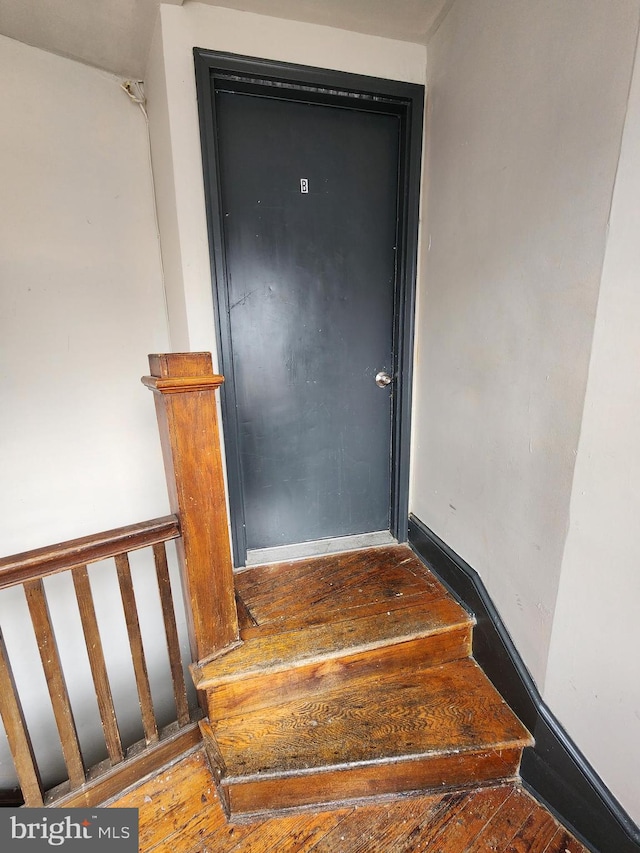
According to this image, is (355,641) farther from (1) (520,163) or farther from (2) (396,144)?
(2) (396,144)

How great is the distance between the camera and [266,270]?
1705 millimetres

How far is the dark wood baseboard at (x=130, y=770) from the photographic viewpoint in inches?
47.8

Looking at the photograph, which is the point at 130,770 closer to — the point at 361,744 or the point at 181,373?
the point at 361,744

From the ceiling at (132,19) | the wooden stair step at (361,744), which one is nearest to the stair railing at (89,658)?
the wooden stair step at (361,744)

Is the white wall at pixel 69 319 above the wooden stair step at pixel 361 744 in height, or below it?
above

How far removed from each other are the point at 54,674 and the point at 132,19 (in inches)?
86.3

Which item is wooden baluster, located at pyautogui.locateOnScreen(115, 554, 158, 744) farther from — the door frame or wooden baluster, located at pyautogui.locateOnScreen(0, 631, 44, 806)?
the door frame

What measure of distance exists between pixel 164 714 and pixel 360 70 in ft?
11.3

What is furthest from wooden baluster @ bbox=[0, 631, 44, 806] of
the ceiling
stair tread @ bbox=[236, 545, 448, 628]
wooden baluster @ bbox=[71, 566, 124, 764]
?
the ceiling

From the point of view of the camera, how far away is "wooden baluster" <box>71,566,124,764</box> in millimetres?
1163

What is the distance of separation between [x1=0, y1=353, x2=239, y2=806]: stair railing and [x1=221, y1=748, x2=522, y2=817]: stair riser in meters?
0.34

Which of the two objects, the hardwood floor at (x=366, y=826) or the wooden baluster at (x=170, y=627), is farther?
the wooden baluster at (x=170, y=627)

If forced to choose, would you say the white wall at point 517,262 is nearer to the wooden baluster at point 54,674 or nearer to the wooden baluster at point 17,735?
the wooden baluster at point 54,674

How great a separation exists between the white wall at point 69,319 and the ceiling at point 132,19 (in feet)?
0.40
